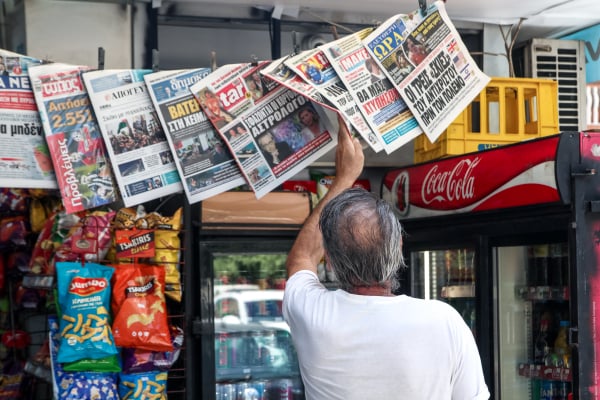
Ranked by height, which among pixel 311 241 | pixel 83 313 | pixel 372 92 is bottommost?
pixel 83 313

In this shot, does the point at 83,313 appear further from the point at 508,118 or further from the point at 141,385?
the point at 508,118

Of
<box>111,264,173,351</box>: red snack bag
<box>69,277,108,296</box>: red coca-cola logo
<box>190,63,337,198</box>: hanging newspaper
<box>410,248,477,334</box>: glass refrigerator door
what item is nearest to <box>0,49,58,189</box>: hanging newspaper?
<box>190,63,337,198</box>: hanging newspaper

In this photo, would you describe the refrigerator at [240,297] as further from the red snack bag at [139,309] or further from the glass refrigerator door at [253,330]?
the red snack bag at [139,309]

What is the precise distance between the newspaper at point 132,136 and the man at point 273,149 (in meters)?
0.40

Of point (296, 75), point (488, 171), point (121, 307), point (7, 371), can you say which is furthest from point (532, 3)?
point (7, 371)

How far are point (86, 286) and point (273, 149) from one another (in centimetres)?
130

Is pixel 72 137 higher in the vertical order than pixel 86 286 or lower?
higher

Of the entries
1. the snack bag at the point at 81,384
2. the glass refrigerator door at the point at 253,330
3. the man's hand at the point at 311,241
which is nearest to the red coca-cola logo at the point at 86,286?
the snack bag at the point at 81,384

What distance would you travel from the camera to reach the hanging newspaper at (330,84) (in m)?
3.53

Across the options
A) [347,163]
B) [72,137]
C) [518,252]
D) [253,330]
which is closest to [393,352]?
[347,163]

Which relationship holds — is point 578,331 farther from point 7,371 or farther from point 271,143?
point 7,371

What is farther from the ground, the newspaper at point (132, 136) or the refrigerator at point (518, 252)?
the newspaper at point (132, 136)

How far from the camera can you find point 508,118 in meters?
5.08

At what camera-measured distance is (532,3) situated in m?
5.12
